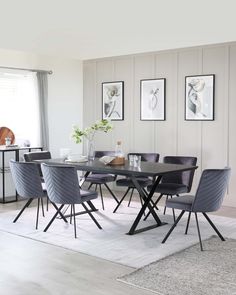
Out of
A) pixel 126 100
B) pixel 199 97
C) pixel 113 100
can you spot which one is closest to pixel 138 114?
pixel 126 100

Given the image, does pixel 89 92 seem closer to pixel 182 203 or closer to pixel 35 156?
pixel 35 156

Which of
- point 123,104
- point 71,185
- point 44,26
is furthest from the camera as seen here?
point 123,104

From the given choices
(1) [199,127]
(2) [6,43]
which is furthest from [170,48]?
(2) [6,43]

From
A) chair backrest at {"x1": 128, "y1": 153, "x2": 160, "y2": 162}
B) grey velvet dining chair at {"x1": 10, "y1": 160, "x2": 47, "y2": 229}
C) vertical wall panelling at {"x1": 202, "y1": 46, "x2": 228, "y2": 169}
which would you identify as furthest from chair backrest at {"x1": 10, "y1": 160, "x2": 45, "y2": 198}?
vertical wall panelling at {"x1": 202, "y1": 46, "x2": 228, "y2": 169}

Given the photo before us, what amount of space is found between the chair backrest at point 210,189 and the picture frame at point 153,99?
2.87m

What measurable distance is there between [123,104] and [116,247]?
3801 mm

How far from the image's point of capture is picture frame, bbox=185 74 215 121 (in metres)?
6.76

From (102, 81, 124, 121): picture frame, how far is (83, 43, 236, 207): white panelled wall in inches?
3.2

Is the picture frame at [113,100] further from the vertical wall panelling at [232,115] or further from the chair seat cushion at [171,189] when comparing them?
the chair seat cushion at [171,189]

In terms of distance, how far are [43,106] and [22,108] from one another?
0.36m

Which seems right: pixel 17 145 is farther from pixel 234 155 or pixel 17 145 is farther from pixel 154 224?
pixel 234 155

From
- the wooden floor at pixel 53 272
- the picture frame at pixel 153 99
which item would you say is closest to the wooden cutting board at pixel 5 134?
the picture frame at pixel 153 99

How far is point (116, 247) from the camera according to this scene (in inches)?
177

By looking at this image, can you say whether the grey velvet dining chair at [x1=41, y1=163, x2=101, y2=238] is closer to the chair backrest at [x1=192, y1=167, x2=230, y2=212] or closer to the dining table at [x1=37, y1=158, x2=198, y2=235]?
the dining table at [x1=37, y1=158, x2=198, y2=235]
